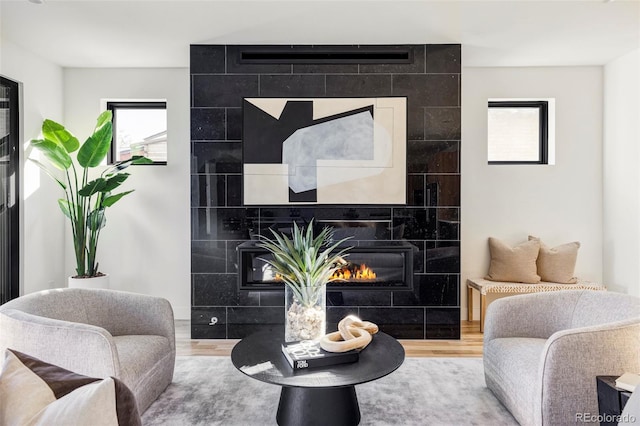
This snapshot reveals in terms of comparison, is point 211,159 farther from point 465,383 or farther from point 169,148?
point 465,383

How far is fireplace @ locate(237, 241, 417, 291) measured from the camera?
3.73 m

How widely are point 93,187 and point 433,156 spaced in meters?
3.01

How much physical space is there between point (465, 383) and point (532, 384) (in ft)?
2.67

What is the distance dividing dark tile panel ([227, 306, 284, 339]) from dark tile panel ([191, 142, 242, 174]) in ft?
4.11

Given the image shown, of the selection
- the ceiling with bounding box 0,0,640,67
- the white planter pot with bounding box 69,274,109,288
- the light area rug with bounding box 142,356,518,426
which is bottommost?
the light area rug with bounding box 142,356,518,426

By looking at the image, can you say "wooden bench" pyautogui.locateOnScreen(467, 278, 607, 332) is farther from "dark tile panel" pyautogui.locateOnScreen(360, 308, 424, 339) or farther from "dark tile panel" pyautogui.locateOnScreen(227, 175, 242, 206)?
"dark tile panel" pyautogui.locateOnScreen(227, 175, 242, 206)

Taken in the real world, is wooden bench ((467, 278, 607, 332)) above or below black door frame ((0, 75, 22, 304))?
below

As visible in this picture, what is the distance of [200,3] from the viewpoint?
295 cm

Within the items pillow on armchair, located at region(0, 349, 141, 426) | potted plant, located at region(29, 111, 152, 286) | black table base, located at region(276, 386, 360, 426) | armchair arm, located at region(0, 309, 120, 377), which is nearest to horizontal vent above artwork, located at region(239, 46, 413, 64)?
potted plant, located at region(29, 111, 152, 286)

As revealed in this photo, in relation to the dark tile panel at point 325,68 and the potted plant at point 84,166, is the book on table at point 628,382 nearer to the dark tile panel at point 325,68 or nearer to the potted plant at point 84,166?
the dark tile panel at point 325,68

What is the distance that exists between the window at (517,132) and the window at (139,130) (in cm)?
343

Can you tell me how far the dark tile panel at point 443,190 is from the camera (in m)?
3.72

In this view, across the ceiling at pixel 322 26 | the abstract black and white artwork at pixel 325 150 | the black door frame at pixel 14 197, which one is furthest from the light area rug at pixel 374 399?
the ceiling at pixel 322 26

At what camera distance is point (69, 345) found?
202cm
